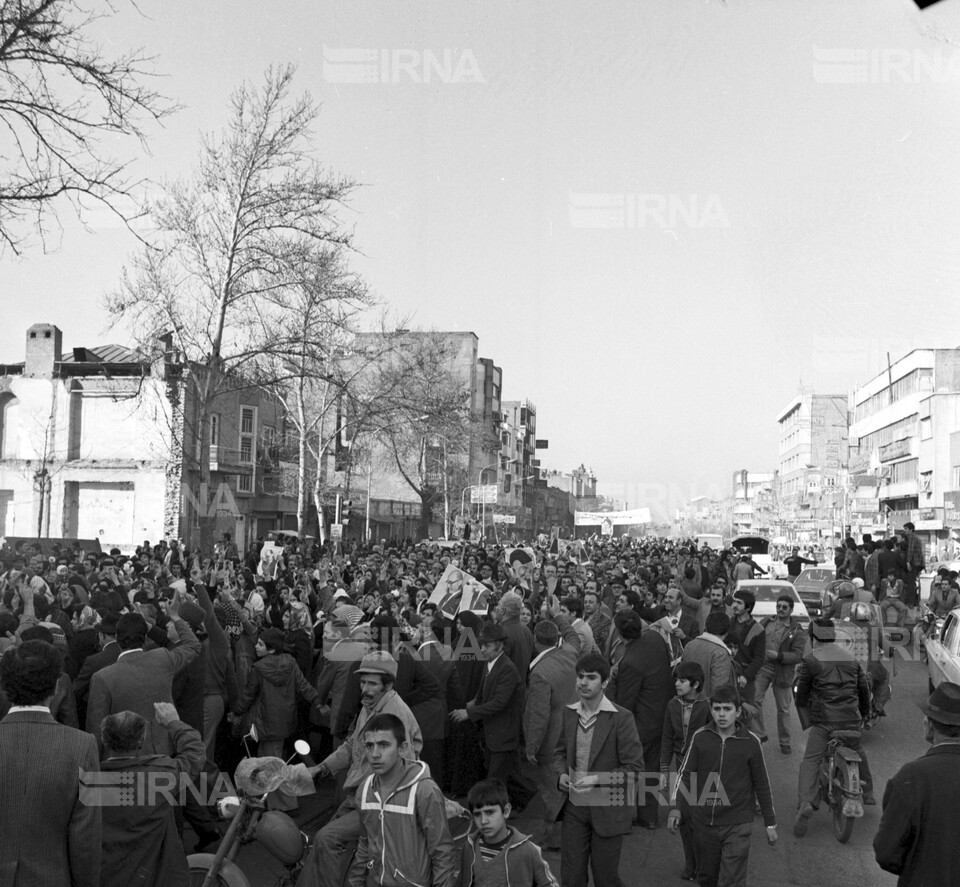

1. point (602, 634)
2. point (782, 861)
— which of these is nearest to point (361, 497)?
point (602, 634)

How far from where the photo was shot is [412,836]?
4684 millimetres

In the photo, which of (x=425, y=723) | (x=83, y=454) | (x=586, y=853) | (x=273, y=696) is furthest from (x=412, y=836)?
(x=83, y=454)

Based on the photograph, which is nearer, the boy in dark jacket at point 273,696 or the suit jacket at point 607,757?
the suit jacket at point 607,757

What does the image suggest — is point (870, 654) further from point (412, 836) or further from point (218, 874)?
point (218, 874)

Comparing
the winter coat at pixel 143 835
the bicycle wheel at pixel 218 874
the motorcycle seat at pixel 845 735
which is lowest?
the bicycle wheel at pixel 218 874

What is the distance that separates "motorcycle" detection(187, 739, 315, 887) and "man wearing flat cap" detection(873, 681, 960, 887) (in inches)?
103

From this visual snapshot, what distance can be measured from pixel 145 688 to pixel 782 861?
4577 mm

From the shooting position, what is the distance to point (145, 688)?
661 cm

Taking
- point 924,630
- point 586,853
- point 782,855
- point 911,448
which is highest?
point 911,448

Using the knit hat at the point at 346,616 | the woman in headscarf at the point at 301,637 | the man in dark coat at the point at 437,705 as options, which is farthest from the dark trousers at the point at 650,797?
the woman in headscarf at the point at 301,637

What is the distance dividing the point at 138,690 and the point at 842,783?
5192 mm

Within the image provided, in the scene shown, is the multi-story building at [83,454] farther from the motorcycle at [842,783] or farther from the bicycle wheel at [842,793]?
the bicycle wheel at [842,793]

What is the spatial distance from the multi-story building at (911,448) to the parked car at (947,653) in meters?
43.6

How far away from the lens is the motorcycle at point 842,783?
809cm
